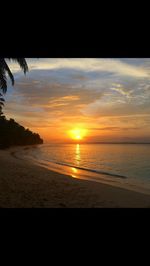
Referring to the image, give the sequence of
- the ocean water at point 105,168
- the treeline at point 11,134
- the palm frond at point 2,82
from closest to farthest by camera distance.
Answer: the palm frond at point 2,82 < the ocean water at point 105,168 < the treeline at point 11,134

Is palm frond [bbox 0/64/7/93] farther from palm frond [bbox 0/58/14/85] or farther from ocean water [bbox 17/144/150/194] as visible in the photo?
ocean water [bbox 17/144/150/194]

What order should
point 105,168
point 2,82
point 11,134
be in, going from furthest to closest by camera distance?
point 11,134 → point 105,168 → point 2,82

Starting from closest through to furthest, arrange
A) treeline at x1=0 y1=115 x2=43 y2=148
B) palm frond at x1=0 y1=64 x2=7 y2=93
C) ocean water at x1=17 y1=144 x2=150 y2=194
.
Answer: palm frond at x1=0 y1=64 x2=7 y2=93 → ocean water at x1=17 y1=144 x2=150 y2=194 → treeline at x1=0 y1=115 x2=43 y2=148

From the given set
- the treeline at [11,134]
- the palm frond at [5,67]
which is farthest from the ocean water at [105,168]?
the treeline at [11,134]

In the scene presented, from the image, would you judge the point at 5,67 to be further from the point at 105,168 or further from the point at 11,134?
the point at 11,134

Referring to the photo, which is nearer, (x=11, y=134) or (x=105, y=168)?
(x=105, y=168)

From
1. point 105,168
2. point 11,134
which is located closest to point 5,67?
point 105,168

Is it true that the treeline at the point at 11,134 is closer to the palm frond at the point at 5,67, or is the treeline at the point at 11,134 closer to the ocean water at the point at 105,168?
the ocean water at the point at 105,168

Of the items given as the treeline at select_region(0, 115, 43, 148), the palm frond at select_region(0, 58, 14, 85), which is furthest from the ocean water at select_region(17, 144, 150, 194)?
the treeline at select_region(0, 115, 43, 148)

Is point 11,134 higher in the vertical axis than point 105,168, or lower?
higher

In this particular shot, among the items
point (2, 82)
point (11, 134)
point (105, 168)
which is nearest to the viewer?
point (2, 82)
